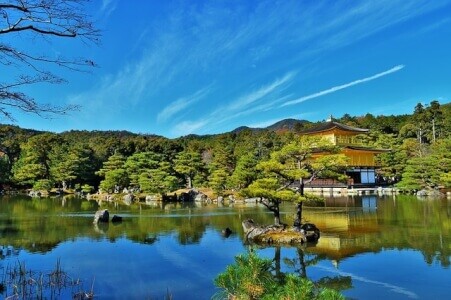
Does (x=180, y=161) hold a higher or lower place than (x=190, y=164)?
higher

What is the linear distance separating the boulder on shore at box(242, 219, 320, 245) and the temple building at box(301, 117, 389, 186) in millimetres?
23566

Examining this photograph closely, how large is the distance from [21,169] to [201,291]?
132 feet

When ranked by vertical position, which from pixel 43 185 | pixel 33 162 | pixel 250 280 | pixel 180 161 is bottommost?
pixel 250 280

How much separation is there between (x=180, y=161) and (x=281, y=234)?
1028 inches

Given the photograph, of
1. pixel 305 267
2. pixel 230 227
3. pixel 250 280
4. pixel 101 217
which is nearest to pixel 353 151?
pixel 230 227

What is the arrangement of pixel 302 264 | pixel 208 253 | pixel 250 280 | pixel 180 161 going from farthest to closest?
pixel 180 161 → pixel 208 253 → pixel 302 264 → pixel 250 280

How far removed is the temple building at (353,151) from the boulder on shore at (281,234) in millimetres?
23566

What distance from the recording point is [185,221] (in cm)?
1922

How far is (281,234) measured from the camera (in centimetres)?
1330

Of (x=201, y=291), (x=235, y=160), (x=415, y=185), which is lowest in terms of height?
(x=201, y=291)

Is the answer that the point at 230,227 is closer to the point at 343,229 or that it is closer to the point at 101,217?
the point at 343,229

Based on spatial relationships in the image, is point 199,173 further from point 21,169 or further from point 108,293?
point 108,293

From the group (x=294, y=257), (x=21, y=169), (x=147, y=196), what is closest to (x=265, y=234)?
(x=294, y=257)

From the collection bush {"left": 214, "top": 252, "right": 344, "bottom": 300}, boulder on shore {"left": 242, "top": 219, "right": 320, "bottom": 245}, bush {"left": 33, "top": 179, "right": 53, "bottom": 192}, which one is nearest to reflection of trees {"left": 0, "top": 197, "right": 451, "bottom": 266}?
boulder on shore {"left": 242, "top": 219, "right": 320, "bottom": 245}
